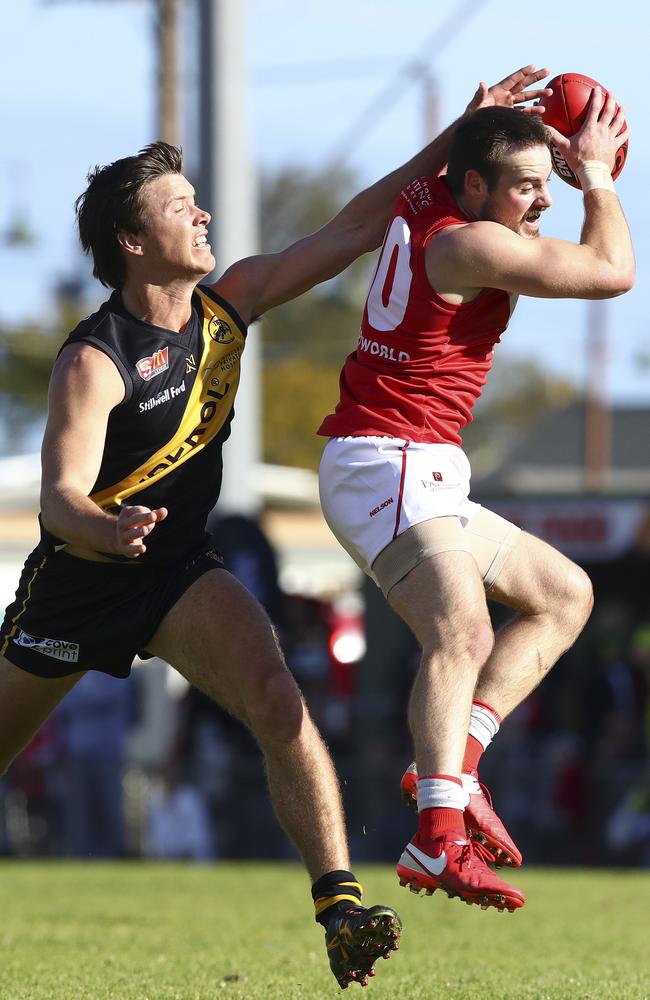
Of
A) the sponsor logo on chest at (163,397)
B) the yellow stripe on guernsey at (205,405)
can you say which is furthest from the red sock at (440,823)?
the sponsor logo on chest at (163,397)

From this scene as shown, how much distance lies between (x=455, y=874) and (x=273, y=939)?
330 centimetres

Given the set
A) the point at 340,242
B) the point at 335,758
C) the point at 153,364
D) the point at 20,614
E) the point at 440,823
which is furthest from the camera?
the point at 335,758

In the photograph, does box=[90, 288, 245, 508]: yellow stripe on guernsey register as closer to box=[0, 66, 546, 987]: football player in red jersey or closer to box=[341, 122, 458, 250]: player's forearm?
box=[0, 66, 546, 987]: football player in red jersey

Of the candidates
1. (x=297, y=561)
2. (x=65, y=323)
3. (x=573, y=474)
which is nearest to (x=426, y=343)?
(x=297, y=561)

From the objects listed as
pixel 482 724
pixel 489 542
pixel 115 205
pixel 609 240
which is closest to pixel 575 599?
pixel 489 542

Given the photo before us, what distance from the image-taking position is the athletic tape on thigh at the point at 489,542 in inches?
220

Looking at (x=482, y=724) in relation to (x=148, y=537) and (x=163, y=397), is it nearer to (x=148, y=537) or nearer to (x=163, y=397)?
(x=148, y=537)

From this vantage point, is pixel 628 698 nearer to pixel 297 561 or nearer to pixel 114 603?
pixel 114 603

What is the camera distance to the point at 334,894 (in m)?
5.36

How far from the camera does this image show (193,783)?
14953 mm

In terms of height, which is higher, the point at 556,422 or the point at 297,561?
the point at 556,422

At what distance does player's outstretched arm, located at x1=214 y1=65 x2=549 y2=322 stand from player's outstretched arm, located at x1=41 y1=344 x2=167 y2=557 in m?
0.79

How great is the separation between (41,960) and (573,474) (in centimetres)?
4559

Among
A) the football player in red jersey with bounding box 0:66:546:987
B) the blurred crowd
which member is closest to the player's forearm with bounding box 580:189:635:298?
the football player in red jersey with bounding box 0:66:546:987
